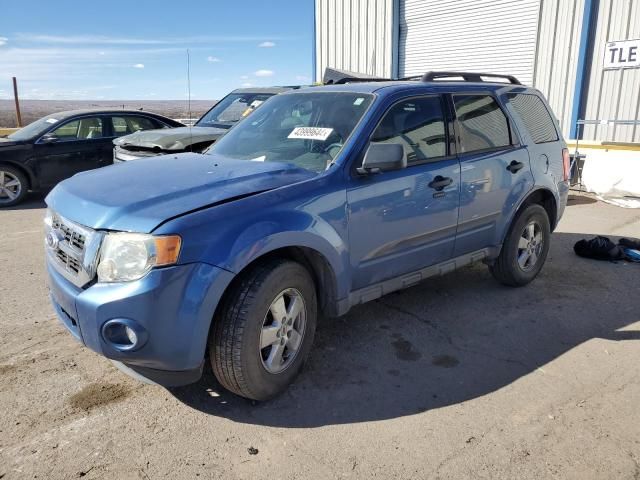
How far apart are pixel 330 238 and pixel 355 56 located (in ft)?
44.8

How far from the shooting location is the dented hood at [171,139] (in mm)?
7209

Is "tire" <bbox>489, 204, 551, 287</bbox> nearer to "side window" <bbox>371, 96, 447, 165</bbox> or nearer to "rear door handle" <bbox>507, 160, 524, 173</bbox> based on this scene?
"rear door handle" <bbox>507, 160, 524, 173</bbox>

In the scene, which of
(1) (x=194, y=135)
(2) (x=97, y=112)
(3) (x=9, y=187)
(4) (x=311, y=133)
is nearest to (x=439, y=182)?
(4) (x=311, y=133)

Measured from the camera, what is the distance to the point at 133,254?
2.66m

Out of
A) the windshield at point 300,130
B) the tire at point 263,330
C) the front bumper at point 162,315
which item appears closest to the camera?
the front bumper at point 162,315

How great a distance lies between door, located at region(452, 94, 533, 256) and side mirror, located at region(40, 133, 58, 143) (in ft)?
25.0

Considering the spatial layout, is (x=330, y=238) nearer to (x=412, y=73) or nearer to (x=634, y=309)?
(x=634, y=309)

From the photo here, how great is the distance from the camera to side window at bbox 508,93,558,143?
4969mm

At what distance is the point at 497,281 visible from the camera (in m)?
5.20

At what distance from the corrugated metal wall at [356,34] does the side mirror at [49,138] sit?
9144mm

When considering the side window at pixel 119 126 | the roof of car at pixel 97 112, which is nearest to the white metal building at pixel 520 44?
the roof of car at pixel 97 112

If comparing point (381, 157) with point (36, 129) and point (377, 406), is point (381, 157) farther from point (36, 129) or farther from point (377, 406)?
point (36, 129)

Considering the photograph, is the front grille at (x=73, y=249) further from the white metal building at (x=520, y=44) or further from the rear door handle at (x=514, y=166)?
the white metal building at (x=520, y=44)

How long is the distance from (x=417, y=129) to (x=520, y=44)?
9935mm
